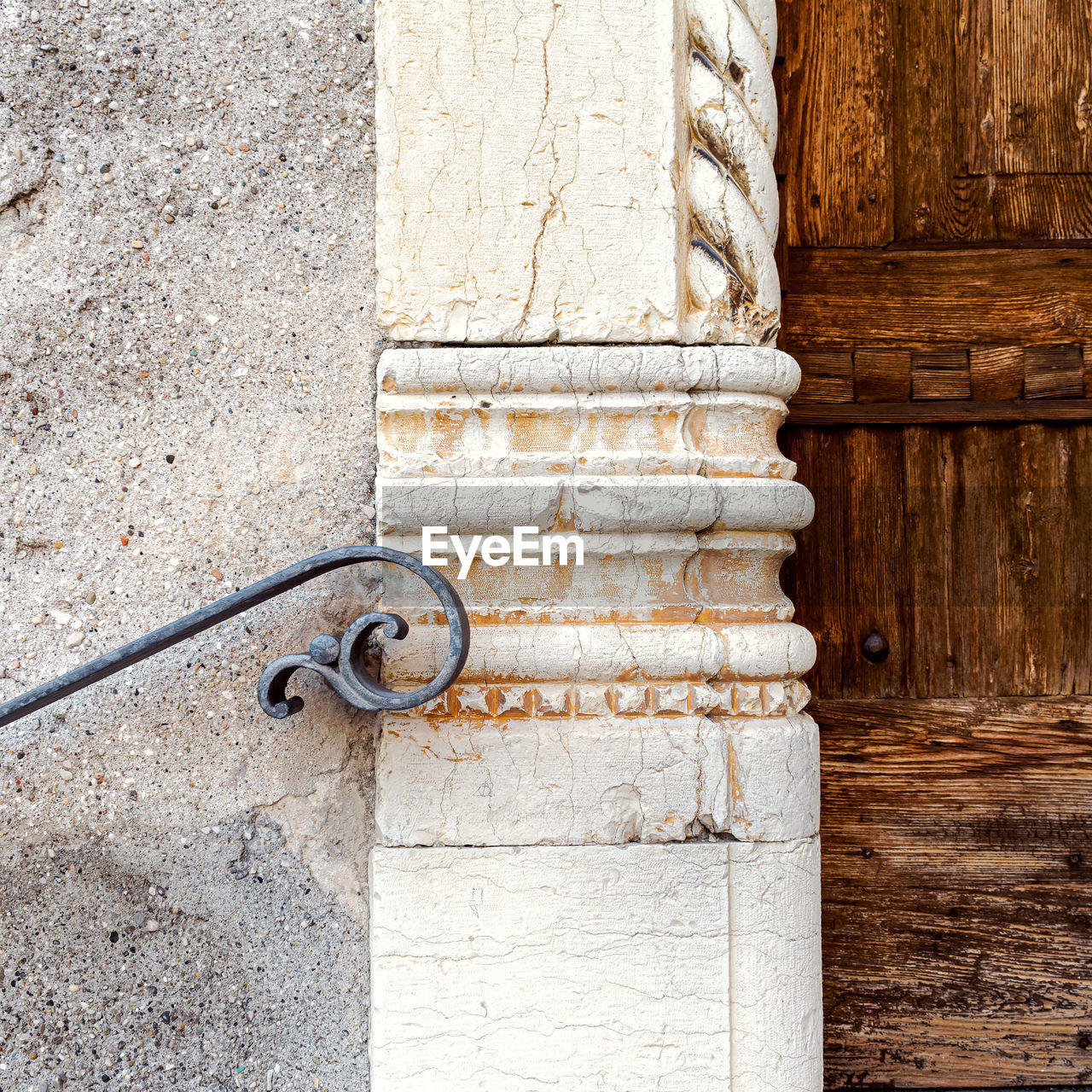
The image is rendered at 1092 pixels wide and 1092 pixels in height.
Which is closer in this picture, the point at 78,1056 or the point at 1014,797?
the point at 78,1056

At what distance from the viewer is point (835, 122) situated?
1.16 metres

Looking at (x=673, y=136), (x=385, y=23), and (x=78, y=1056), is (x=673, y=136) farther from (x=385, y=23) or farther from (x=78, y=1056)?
(x=78, y=1056)

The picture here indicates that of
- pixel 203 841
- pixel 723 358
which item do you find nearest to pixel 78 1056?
pixel 203 841

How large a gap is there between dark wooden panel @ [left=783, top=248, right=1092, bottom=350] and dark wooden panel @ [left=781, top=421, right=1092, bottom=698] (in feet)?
0.49

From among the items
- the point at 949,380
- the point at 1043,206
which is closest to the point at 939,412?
the point at 949,380

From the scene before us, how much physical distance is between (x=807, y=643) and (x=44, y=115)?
1090mm

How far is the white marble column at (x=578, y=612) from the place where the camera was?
0.88 m

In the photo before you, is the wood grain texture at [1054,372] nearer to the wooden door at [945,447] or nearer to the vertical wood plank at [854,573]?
the wooden door at [945,447]

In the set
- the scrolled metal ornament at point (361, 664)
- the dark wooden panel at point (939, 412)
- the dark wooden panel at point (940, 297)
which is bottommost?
the scrolled metal ornament at point (361, 664)

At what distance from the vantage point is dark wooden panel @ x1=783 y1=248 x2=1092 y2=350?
1159 millimetres

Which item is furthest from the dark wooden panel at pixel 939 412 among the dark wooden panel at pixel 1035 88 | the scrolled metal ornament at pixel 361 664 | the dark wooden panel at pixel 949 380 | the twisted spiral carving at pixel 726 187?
the scrolled metal ornament at pixel 361 664

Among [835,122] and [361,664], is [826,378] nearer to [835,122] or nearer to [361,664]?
[835,122]

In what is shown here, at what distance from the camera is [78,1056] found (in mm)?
874

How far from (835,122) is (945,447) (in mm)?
503
